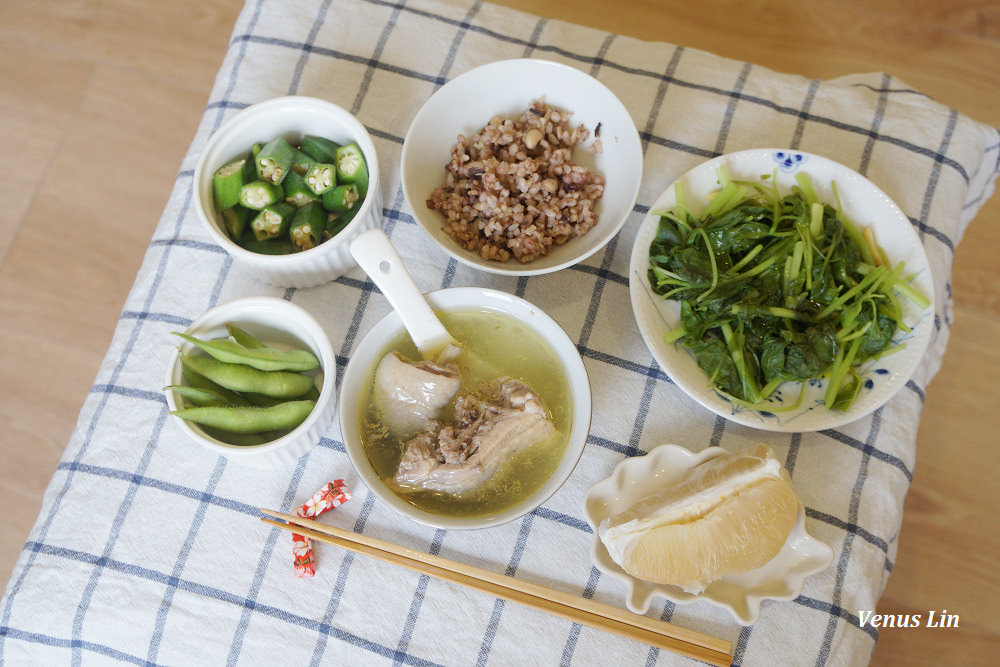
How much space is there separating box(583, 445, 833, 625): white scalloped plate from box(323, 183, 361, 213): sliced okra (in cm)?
75

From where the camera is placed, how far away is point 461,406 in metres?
1.33

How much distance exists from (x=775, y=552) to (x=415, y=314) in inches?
29.9

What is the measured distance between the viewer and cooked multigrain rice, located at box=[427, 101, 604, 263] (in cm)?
138

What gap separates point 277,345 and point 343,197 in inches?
12.9

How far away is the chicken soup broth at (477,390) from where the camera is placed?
1.28 meters

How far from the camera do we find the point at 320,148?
145 centimetres

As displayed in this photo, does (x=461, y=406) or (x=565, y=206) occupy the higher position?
(x=565, y=206)

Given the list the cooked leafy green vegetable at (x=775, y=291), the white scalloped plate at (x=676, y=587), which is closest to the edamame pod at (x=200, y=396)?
the white scalloped plate at (x=676, y=587)

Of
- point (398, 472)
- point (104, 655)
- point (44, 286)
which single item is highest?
point (44, 286)

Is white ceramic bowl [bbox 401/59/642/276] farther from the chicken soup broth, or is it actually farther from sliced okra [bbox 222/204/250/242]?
sliced okra [bbox 222/204/250/242]

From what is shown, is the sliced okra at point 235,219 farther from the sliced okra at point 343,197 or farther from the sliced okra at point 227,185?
the sliced okra at point 343,197

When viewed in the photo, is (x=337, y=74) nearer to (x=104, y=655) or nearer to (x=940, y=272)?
(x=104, y=655)

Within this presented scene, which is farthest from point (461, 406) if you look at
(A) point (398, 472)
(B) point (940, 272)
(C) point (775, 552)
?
(B) point (940, 272)

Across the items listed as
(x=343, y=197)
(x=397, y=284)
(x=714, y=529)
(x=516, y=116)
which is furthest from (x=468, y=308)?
(x=714, y=529)
